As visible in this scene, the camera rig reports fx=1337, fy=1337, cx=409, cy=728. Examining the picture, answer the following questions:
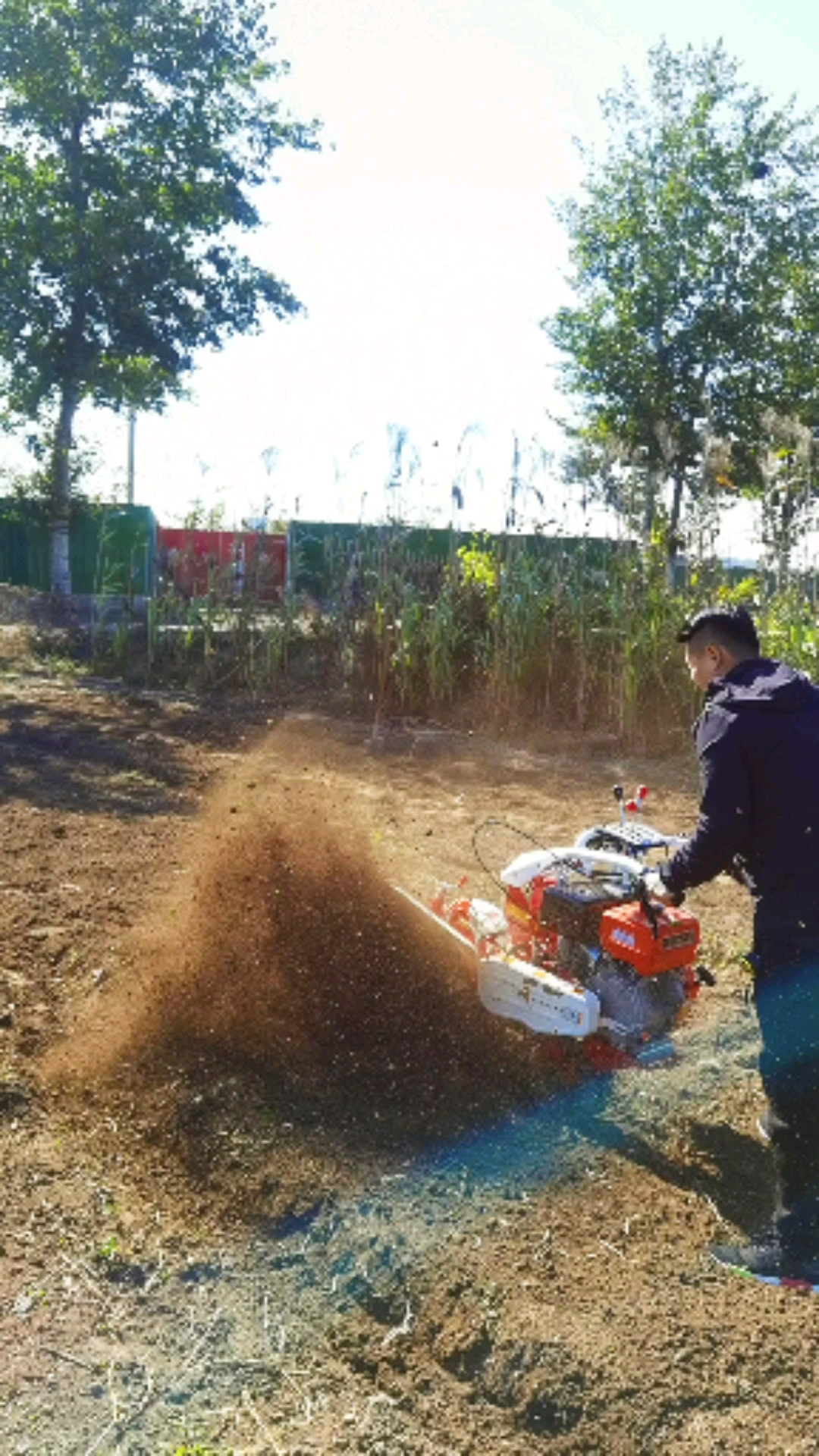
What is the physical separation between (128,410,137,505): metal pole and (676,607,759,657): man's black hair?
1888 cm

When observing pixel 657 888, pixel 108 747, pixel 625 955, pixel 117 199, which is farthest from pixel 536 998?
pixel 117 199

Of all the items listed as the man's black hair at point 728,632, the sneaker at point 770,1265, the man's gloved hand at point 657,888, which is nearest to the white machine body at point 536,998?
the man's gloved hand at point 657,888

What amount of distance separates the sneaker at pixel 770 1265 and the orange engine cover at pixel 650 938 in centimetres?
88

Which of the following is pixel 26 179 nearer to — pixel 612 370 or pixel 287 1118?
pixel 612 370

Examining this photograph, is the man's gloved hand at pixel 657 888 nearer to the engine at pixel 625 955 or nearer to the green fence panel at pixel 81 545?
the engine at pixel 625 955

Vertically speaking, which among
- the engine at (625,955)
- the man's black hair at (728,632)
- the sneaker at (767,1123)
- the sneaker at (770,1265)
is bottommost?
the sneaker at (770,1265)

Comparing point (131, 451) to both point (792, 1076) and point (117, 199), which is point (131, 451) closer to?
point (117, 199)

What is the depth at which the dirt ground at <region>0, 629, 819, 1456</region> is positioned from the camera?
257cm

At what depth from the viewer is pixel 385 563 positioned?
11.8m

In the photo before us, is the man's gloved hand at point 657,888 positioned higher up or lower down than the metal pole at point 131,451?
lower down

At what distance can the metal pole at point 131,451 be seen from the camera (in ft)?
Answer: 70.5

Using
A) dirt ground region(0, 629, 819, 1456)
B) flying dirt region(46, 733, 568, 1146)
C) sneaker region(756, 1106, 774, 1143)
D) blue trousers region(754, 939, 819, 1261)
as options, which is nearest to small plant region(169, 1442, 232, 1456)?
dirt ground region(0, 629, 819, 1456)

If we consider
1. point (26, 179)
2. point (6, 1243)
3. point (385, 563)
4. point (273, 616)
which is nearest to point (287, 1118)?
point (6, 1243)

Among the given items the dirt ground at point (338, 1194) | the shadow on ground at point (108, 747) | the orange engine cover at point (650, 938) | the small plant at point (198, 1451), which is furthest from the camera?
the shadow on ground at point (108, 747)
